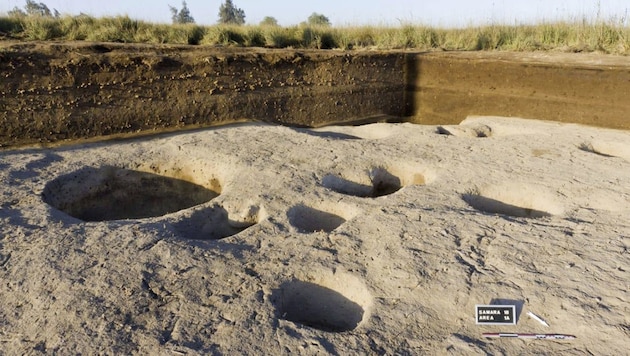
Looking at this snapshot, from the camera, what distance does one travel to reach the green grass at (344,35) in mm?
8625

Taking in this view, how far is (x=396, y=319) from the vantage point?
311 centimetres

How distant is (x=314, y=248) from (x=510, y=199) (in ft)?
6.97

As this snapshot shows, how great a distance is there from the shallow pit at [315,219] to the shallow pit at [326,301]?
3.32ft

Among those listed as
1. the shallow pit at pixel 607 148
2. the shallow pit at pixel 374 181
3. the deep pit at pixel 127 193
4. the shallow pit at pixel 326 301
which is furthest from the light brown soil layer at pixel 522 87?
the shallow pit at pixel 326 301

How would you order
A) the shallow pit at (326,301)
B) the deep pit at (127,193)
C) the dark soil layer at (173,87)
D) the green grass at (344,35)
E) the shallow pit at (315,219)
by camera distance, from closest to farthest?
1. the shallow pit at (326,301)
2. the shallow pit at (315,219)
3. the deep pit at (127,193)
4. the dark soil layer at (173,87)
5. the green grass at (344,35)

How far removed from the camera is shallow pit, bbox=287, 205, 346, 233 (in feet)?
15.1

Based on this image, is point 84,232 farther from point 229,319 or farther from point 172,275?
point 229,319

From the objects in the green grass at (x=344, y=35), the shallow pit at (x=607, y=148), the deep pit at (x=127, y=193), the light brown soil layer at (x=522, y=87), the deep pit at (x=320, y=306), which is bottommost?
the deep pit at (x=320, y=306)

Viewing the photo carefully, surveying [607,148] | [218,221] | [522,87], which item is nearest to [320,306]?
[218,221]

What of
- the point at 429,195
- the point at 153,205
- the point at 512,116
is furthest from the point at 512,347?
the point at 512,116

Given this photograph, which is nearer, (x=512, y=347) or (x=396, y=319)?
(x=512, y=347)

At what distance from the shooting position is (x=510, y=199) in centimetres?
499

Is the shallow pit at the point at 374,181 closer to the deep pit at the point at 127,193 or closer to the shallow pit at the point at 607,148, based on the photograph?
the deep pit at the point at 127,193

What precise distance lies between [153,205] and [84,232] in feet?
6.56
